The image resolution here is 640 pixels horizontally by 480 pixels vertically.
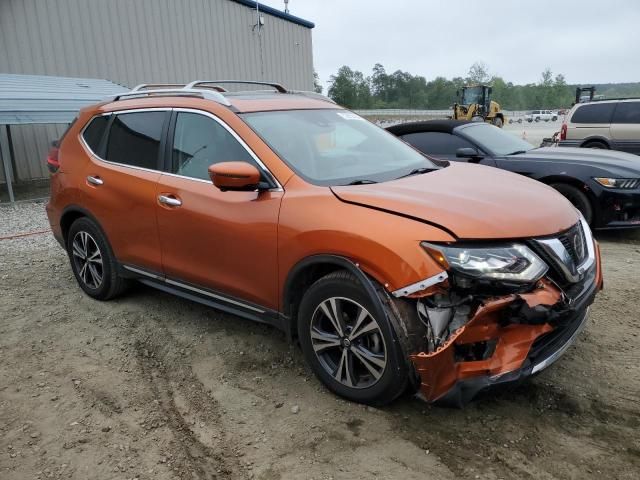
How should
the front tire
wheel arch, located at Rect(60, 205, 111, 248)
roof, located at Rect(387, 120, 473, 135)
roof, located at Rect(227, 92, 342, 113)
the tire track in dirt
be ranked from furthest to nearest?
roof, located at Rect(387, 120, 473, 135) → wheel arch, located at Rect(60, 205, 111, 248) → roof, located at Rect(227, 92, 342, 113) → the front tire → the tire track in dirt

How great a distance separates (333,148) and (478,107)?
2532 cm

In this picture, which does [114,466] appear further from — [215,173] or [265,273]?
[215,173]

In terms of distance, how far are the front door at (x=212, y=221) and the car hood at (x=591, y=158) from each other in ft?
14.8

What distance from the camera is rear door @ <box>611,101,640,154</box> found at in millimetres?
11938

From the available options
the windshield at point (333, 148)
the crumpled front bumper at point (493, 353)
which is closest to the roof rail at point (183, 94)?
the windshield at point (333, 148)

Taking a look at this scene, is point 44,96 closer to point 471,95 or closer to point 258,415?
point 258,415

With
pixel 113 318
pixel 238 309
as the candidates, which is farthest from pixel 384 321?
pixel 113 318

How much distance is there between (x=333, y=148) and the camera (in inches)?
140

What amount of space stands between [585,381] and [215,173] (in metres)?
2.55

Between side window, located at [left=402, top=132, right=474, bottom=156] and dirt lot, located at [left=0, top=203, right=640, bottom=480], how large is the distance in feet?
10.6

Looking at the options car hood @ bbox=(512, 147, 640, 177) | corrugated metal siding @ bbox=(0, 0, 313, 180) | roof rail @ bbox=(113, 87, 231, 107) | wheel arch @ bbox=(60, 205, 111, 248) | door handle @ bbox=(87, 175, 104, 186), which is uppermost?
corrugated metal siding @ bbox=(0, 0, 313, 180)

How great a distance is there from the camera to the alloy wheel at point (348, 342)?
8.85 feet

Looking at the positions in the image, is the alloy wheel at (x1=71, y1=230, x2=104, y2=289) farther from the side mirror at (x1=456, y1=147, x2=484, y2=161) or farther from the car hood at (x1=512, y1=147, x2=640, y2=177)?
the car hood at (x1=512, y1=147, x2=640, y2=177)

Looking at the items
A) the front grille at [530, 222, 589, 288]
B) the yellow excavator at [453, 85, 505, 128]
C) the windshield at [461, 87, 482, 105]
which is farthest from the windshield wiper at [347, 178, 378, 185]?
the windshield at [461, 87, 482, 105]
